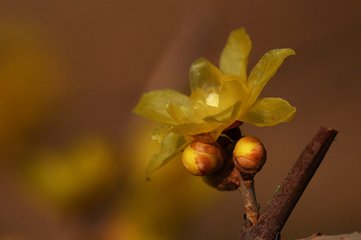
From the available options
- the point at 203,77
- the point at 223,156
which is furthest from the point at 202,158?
the point at 203,77

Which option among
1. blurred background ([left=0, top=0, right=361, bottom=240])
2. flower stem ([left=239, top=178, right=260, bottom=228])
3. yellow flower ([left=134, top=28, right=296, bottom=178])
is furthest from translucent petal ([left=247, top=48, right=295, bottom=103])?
blurred background ([left=0, top=0, right=361, bottom=240])

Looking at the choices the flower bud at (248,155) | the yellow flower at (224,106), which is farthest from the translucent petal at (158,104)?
the flower bud at (248,155)

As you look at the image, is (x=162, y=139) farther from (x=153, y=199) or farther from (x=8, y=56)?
(x=8, y=56)

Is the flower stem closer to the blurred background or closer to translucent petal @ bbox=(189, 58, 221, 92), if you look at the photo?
translucent petal @ bbox=(189, 58, 221, 92)

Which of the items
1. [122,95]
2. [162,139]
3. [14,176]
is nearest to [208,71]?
[162,139]

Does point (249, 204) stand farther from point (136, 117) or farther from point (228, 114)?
point (136, 117)
